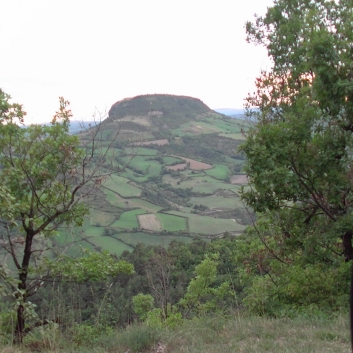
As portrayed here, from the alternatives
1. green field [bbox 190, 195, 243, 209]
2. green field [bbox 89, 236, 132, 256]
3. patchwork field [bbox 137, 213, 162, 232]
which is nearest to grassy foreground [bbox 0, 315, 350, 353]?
green field [bbox 89, 236, 132, 256]

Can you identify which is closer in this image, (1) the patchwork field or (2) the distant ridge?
(1) the patchwork field

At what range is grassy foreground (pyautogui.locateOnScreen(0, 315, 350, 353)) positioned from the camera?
394 centimetres

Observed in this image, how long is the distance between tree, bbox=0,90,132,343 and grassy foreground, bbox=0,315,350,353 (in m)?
2.47

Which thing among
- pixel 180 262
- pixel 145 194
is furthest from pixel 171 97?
pixel 180 262

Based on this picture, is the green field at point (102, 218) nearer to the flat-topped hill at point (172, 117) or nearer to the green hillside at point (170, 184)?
the green hillside at point (170, 184)

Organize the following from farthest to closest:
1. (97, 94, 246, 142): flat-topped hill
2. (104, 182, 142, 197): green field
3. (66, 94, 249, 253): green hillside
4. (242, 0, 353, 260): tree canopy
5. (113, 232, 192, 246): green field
Answer: 1. (97, 94, 246, 142): flat-topped hill
2. (104, 182, 142, 197): green field
3. (66, 94, 249, 253): green hillside
4. (113, 232, 192, 246): green field
5. (242, 0, 353, 260): tree canopy

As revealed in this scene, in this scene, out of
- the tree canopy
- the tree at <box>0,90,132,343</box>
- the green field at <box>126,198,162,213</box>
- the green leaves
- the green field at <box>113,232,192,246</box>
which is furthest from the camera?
the green field at <box>126,198,162,213</box>

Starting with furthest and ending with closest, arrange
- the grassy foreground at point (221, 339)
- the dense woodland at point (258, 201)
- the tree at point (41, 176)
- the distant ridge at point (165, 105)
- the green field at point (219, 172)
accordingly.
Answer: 1. the distant ridge at point (165, 105)
2. the green field at point (219, 172)
3. the tree at point (41, 176)
4. the dense woodland at point (258, 201)
5. the grassy foreground at point (221, 339)

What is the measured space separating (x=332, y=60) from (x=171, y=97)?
93709 mm

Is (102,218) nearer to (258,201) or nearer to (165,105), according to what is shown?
(258,201)

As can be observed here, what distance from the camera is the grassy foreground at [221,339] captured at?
155 inches

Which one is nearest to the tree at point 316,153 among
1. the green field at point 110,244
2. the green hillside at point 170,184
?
the green hillside at point 170,184

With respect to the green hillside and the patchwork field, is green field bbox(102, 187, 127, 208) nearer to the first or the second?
the green hillside

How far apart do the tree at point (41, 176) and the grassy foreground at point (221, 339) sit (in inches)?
97.1
